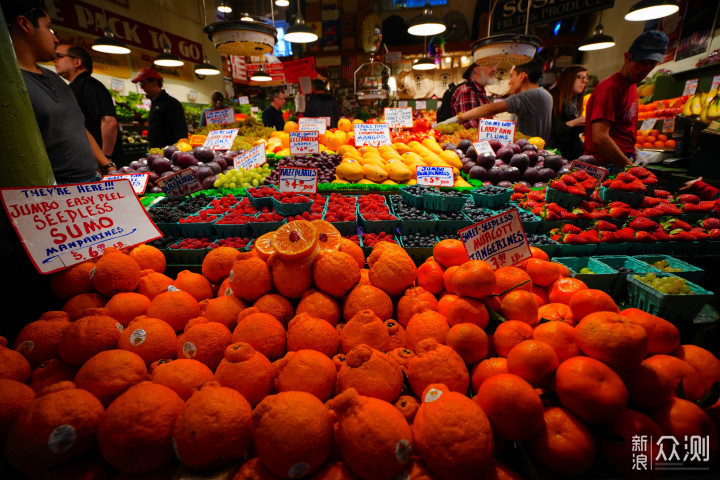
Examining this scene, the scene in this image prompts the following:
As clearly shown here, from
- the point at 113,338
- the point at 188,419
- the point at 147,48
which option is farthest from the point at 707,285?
the point at 147,48

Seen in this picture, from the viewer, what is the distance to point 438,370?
1040mm

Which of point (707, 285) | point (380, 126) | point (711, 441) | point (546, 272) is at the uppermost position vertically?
point (380, 126)

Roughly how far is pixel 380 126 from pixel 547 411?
4.44 meters

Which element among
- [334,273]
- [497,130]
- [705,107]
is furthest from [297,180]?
[705,107]

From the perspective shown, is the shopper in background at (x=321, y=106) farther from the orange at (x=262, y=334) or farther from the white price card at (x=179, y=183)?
the orange at (x=262, y=334)

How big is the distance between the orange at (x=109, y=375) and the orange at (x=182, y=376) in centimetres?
6

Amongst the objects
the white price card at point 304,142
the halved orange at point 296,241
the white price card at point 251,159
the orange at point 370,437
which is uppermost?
the white price card at point 304,142

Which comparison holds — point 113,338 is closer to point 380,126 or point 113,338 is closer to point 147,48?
point 380,126

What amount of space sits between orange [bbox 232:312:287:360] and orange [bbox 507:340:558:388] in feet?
2.68

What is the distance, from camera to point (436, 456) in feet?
2.78

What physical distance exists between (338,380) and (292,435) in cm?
27

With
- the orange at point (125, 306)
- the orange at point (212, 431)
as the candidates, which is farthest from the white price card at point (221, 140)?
the orange at point (212, 431)

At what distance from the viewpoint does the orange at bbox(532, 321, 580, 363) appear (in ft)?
3.56

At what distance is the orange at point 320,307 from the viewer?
1350 millimetres
